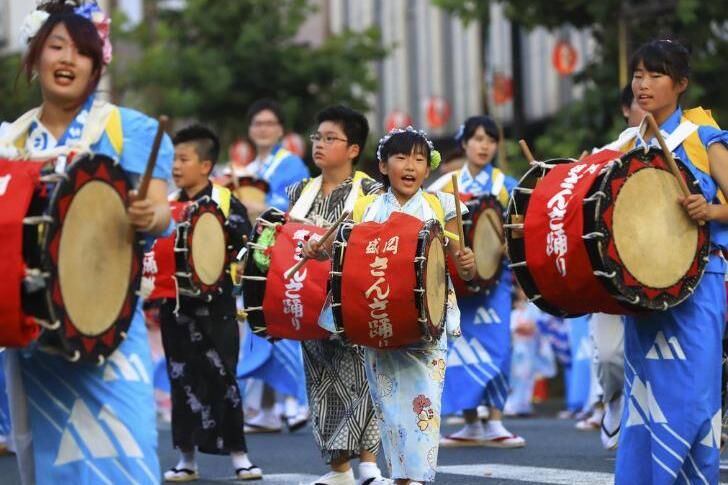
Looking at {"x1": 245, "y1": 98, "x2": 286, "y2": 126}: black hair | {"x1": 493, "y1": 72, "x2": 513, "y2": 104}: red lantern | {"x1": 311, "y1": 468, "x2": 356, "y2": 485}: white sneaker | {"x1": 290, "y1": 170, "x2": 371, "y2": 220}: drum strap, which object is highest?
{"x1": 493, "y1": 72, "x2": 513, "y2": 104}: red lantern

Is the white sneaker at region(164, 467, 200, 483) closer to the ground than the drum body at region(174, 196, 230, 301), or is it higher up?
closer to the ground

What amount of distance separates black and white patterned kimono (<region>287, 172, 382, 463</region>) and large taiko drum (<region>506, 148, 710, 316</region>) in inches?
73.3

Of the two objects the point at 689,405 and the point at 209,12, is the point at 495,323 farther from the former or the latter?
the point at 209,12

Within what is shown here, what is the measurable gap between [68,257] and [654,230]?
247 centimetres

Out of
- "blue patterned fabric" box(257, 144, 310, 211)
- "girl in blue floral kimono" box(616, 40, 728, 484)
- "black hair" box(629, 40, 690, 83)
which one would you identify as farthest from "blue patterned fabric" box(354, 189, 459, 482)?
"blue patterned fabric" box(257, 144, 310, 211)

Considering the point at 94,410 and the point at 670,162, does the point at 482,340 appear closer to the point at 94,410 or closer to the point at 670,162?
the point at 670,162

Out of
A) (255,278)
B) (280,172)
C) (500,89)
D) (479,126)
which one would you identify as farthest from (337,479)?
(500,89)

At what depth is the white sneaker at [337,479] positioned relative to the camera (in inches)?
336

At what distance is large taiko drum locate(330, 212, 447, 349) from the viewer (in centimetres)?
733

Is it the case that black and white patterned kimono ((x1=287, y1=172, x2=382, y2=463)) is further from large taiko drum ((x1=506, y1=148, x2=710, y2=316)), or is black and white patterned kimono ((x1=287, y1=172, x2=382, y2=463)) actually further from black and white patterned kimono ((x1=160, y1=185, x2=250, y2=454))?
large taiko drum ((x1=506, y1=148, x2=710, y2=316))

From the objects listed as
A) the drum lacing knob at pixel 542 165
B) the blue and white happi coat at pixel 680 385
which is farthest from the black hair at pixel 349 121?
the blue and white happi coat at pixel 680 385

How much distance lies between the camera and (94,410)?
555 cm

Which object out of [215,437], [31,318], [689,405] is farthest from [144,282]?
[215,437]

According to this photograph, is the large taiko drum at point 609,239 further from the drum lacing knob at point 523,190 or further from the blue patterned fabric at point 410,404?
the blue patterned fabric at point 410,404
